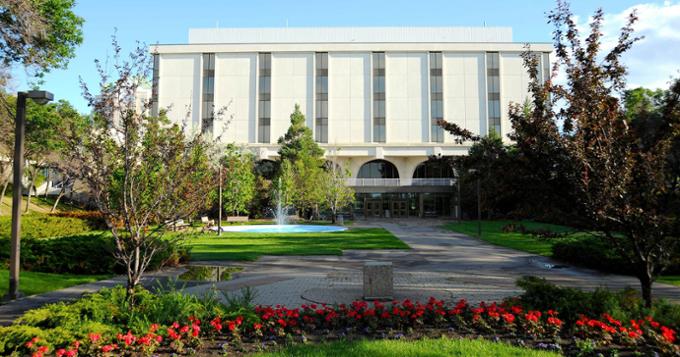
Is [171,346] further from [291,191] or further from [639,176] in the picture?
[291,191]

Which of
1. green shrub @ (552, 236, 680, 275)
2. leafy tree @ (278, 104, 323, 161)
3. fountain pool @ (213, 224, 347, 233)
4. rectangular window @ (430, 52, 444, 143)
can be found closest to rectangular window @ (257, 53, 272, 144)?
leafy tree @ (278, 104, 323, 161)

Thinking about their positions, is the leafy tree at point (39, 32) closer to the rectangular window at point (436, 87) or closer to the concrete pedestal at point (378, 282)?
the concrete pedestal at point (378, 282)

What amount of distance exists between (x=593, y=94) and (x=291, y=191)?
38301 millimetres

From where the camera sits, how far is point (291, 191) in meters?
44.2

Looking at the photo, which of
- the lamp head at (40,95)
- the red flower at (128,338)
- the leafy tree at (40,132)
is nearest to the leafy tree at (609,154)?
the red flower at (128,338)

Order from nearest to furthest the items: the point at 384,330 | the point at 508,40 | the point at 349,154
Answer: the point at 384,330, the point at 349,154, the point at 508,40

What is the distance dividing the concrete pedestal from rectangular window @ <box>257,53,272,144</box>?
48298 millimetres

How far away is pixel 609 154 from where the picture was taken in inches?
266

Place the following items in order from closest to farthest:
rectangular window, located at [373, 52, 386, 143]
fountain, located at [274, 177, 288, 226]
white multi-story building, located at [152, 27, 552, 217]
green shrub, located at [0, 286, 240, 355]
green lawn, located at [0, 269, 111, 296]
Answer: green shrub, located at [0, 286, 240, 355] < green lawn, located at [0, 269, 111, 296] < fountain, located at [274, 177, 288, 226] < white multi-story building, located at [152, 27, 552, 217] < rectangular window, located at [373, 52, 386, 143]

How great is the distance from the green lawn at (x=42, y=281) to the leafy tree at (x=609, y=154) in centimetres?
1075

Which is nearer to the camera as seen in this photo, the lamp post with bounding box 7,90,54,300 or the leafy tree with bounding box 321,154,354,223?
the lamp post with bounding box 7,90,54,300

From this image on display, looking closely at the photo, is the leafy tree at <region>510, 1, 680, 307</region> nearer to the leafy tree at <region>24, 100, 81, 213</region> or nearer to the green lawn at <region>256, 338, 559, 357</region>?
the green lawn at <region>256, 338, 559, 357</region>

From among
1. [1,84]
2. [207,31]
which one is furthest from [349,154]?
[1,84]

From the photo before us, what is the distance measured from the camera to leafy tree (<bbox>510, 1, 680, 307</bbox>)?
21.1ft
